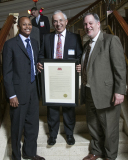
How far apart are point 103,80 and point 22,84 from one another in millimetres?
859

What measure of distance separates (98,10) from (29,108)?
190 inches

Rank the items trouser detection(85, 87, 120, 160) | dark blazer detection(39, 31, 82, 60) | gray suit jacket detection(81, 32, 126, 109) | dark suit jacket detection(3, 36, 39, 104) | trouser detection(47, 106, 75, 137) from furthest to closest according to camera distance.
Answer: trouser detection(47, 106, 75, 137) < dark blazer detection(39, 31, 82, 60) < trouser detection(85, 87, 120, 160) < dark suit jacket detection(3, 36, 39, 104) < gray suit jacket detection(81, 32, 126, 109)

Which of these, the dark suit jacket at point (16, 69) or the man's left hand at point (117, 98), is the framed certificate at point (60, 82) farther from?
the man's left hand at point (117, 98)

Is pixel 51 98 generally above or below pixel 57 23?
below

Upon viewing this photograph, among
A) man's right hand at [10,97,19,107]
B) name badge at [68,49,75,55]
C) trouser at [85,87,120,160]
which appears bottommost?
trouser at [85,87,120,160]

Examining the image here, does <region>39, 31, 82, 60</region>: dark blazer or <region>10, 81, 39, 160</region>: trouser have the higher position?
<region>39, 31, 82, 60</region>: dark blazer

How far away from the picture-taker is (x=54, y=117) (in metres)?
2.43

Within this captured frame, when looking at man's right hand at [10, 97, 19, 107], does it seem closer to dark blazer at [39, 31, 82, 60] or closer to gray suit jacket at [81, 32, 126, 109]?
dark blazer at [39, 31, 82, 60]

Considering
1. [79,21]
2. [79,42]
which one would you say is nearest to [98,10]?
[79,21]

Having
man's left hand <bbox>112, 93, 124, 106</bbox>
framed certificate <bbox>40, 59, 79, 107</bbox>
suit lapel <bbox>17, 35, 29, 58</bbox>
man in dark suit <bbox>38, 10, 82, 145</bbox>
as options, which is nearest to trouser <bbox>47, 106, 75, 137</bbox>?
man in dark suit <bbox>38, 10, 82, 145</bbox>

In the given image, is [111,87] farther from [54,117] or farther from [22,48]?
[22,48]

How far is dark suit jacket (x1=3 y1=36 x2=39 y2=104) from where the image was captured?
6.67 ft

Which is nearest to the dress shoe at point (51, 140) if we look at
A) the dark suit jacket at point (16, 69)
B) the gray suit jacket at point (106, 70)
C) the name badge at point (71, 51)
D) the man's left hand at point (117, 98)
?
the dark suit jacket at point (16, 69)

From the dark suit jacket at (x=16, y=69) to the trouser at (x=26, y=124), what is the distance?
0.10 meters
